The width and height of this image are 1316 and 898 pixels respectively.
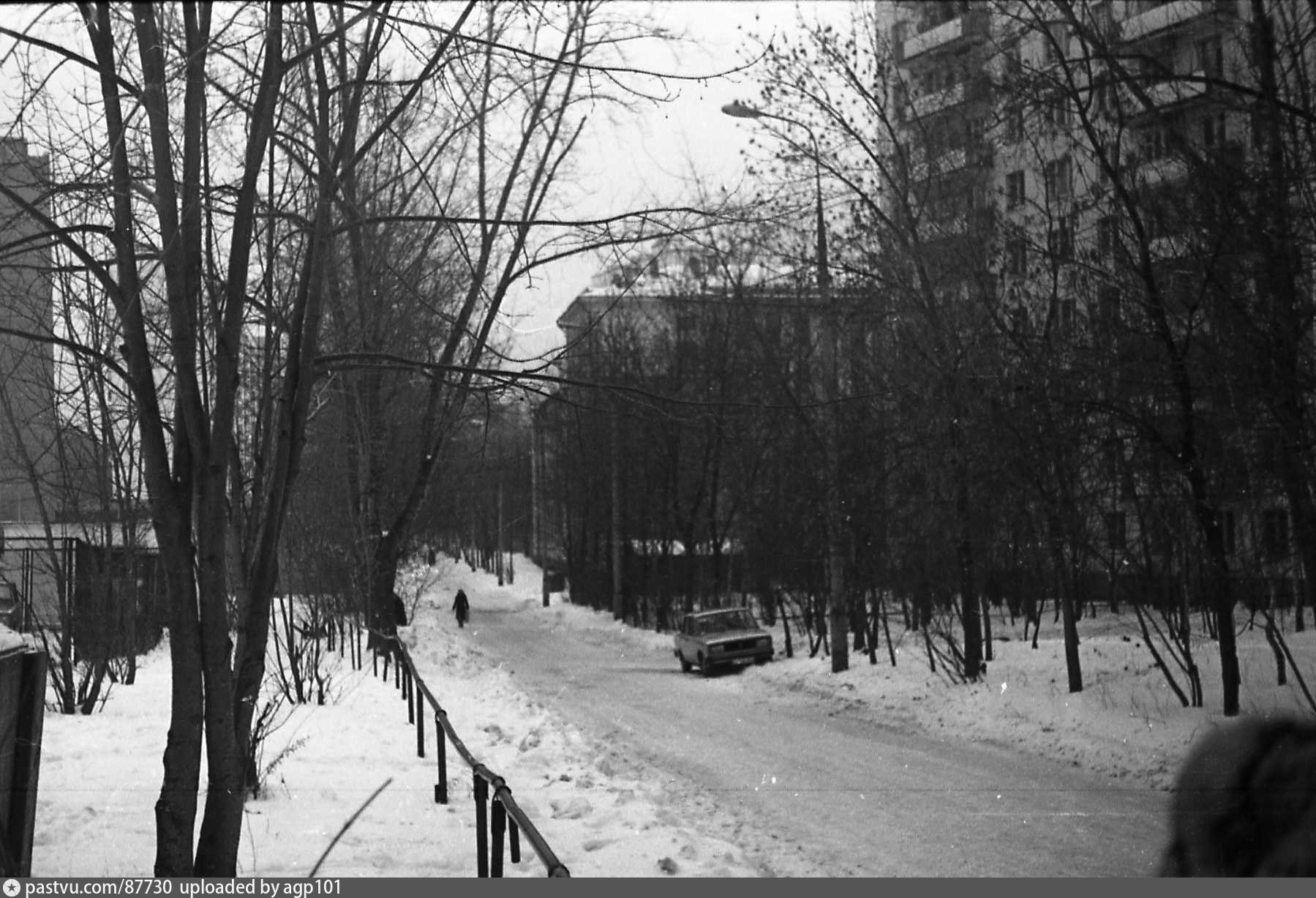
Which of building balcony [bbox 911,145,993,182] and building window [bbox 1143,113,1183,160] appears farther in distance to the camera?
building balcony [bbox 911,145,993,182]

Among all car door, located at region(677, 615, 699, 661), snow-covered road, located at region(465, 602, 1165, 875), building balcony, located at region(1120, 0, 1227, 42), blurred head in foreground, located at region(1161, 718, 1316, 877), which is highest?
building balcony, located at region(1120, 0, 1227, 42)

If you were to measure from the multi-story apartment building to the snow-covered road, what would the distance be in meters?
3.20

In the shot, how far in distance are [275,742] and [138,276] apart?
18.6 feet

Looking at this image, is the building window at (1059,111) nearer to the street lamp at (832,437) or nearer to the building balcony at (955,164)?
the street lamp at (832,437)

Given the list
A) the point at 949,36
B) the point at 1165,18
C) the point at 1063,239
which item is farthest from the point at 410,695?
the point at 1165,18

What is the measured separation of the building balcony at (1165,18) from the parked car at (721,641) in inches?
565

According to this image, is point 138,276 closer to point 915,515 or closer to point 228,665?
point 228,665

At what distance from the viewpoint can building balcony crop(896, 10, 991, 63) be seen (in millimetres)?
12242

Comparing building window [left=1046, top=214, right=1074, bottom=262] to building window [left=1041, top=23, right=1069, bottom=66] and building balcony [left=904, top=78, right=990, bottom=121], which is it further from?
building window [left=1041, top=23, right=1069, bottom=66]

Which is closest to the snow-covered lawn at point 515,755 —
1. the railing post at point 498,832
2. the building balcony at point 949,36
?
the railing post at point 498,832

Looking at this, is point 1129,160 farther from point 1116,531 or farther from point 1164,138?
point 1116,531

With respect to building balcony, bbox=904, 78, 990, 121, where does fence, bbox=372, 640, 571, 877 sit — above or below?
below

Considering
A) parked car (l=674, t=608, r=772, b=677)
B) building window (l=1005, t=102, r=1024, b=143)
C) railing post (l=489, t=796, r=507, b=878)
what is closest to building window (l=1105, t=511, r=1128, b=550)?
building window (l=1005, t=102, r=1024, b=143)

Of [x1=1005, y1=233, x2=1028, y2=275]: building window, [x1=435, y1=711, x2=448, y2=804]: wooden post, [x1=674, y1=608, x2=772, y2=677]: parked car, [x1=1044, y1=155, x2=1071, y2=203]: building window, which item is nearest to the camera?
[x1=435, y1=711, x2=448, y2=804]: wooden post
